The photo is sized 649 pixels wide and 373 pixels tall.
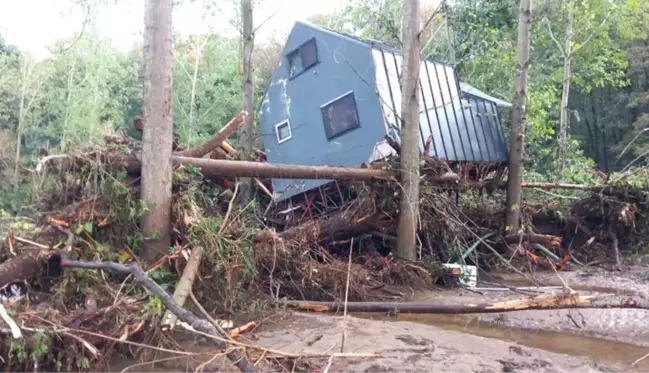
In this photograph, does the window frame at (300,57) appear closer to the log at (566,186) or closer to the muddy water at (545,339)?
the log at (566,186)

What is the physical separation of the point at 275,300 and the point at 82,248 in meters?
2.07

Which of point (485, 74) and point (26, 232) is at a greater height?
point (485, 74)

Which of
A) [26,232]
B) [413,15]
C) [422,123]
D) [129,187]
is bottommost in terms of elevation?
[26,232]

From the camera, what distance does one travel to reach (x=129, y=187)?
552 centimetres

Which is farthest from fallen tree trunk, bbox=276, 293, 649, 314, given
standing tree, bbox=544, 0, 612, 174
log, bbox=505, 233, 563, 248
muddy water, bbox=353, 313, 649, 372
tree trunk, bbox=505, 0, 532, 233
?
standing tree, bbox=544, 0, 612, 174

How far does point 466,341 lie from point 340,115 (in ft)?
18.2

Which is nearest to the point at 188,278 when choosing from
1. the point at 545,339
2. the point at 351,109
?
the point at 545,339

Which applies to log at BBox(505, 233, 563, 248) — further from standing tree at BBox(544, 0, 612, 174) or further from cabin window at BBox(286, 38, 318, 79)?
standing tree at BBox(544, 0, 612, 174)

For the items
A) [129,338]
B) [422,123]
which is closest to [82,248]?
[129,338]

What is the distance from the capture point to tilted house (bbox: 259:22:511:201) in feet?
30.8

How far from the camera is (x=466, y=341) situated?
5.10 m

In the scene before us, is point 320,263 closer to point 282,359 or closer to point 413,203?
point 413,203

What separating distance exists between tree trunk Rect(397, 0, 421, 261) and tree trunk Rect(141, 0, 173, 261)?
365 cm

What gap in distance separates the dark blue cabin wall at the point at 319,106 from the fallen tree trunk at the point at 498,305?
10.0 ft
